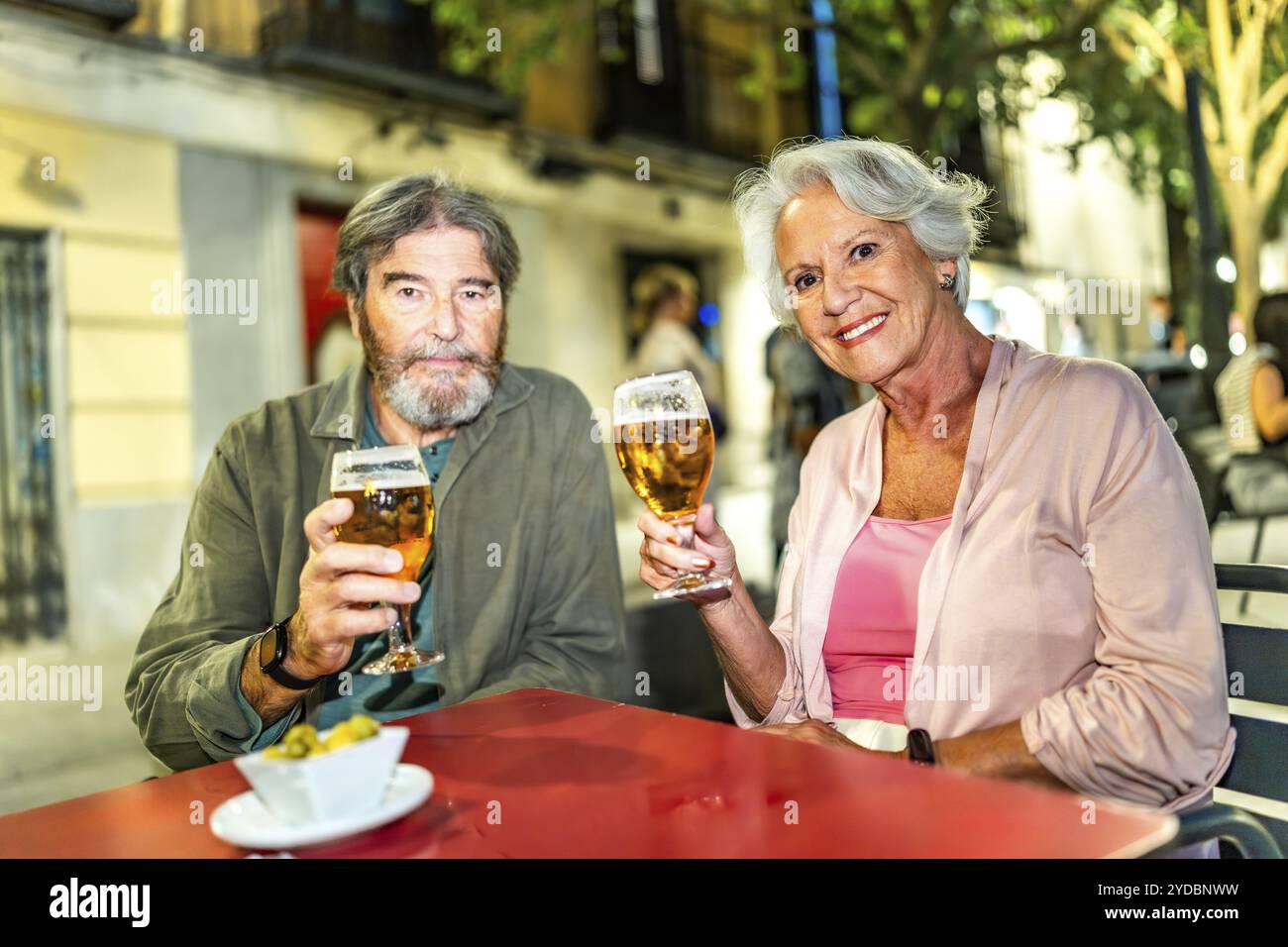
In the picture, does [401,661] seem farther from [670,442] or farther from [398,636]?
[670,442]

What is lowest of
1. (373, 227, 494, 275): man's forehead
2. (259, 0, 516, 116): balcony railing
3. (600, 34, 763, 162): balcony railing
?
(373, 227, 494, 275): man's forehead

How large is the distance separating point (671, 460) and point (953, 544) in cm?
54

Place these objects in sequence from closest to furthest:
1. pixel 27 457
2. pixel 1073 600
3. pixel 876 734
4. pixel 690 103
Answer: pixel 1073 600 → pixel 876 734 → pixel 27 457 → pixel 690 103

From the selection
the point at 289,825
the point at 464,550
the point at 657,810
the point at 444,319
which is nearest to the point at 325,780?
the point at 289,825

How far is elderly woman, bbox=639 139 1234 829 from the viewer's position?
1.63 metres

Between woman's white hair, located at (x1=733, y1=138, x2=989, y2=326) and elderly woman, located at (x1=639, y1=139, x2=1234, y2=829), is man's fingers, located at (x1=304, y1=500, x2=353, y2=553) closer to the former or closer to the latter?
elderly woman, located at (x1=639, y1=139, x2=1234, y2=829)

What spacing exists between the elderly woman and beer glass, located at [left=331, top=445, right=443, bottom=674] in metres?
0.34

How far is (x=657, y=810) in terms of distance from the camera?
1.21 metres

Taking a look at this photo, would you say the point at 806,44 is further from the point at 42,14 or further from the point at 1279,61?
the point at 42,14

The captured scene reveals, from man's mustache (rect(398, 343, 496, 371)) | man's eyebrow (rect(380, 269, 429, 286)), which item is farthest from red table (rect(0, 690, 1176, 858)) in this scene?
man's eyebrow (rect(380, 269, 429, 286))

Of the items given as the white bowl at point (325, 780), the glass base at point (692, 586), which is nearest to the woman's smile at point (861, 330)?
the glass base at point (692, 586)

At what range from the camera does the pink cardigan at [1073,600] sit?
161cm

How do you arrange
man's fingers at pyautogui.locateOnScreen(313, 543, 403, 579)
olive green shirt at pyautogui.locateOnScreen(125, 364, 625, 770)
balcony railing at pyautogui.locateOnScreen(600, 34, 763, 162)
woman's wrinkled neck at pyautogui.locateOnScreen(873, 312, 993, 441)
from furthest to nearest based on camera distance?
balcony railing at pyautogui.locateOnScreen(600, 34, 763, 162)
olive green shirt at pyautogui.locateOnScreen(125, 364, 625, 770)
woman's wrinkled neck at pyautogui.locateOnScreen(873, 312, 993, 441)
man's fingers at pyautogui.locateOnScreen(313, 543, 403, 579)
